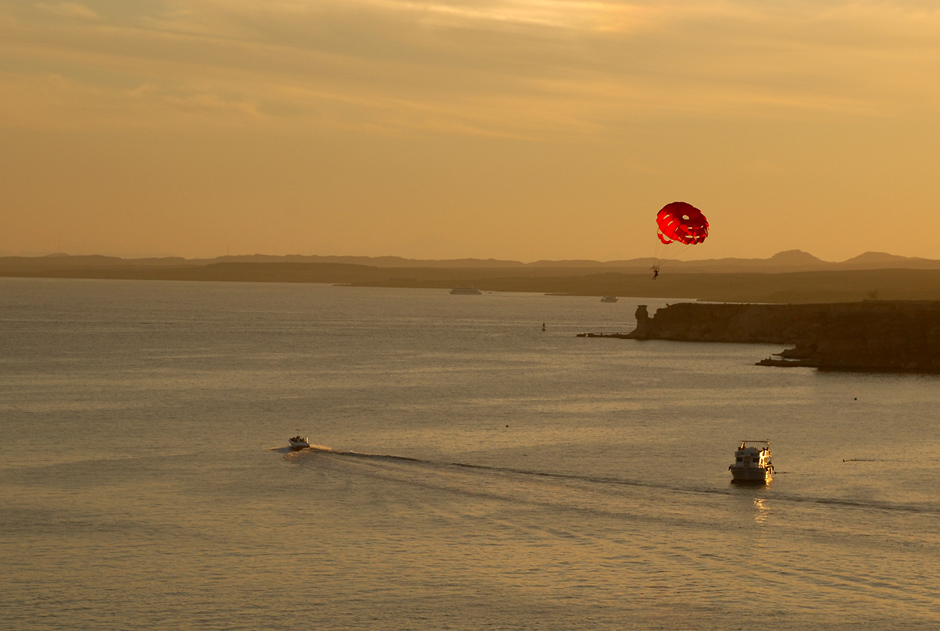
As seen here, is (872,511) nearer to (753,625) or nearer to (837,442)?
(753,625)

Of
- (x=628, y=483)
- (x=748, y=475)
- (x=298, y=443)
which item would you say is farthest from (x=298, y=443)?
(x=748, y=475)

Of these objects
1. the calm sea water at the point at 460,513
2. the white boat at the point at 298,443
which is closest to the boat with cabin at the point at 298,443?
the white boat at the point at 298,443

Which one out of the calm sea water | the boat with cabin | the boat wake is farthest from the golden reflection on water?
the boat with cabin

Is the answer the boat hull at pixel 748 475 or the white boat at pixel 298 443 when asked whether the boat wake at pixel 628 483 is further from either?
the boat hull at pixel 748 475

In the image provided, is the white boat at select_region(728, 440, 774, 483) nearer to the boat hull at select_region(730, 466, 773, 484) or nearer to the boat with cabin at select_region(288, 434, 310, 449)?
the boat hull at select_region(730, 466, 773, 484)

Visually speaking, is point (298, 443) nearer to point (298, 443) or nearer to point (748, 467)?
point (298, 443)

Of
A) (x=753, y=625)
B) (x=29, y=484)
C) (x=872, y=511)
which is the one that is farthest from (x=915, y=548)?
(x=29, y=484)
